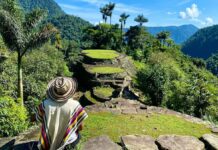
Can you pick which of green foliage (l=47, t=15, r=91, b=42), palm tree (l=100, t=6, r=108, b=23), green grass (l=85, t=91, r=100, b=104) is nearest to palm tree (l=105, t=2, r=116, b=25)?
palm tree (l=100, t=6, r=108, b=23)

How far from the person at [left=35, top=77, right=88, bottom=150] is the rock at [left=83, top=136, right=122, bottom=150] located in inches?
46.2

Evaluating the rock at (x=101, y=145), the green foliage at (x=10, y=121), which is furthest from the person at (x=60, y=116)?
the green foliage at (x=10, y=121)

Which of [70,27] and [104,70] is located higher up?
[70,27]

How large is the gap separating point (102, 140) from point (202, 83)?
10967 millimetres

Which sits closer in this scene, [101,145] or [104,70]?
[101,145]

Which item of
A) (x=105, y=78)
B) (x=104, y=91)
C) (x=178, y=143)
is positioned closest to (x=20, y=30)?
(x=178, y=143)

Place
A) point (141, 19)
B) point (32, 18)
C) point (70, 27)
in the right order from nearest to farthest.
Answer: point (32, 18) < point (141, 19) < point (70, 27)

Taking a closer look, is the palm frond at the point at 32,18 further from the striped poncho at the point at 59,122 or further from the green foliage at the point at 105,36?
the green foliage at the point at 105,36

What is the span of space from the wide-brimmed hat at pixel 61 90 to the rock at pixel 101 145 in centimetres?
167

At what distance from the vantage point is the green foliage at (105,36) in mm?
44281

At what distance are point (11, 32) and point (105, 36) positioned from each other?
32948 mm

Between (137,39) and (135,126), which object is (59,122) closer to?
(135,126)

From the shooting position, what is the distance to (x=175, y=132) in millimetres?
6867

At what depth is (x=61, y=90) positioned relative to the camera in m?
3.81
